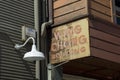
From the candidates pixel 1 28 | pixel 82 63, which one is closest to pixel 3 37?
pixel 1 28

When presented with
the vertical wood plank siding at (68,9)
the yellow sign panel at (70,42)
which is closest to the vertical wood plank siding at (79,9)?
the vertical wood plank siding at (68,9)

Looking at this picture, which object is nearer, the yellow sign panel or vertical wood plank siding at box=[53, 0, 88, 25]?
the yellow sign panel

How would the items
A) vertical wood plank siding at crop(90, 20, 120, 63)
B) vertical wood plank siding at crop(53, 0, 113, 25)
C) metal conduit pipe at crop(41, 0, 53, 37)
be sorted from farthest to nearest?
metal conduit pipe at crop(41, 0, 53, 37) → vertical wood plank siding at crop(53, 0, 113, 25) → vertical wood plank siding at crop(90, 20, 120, 63)

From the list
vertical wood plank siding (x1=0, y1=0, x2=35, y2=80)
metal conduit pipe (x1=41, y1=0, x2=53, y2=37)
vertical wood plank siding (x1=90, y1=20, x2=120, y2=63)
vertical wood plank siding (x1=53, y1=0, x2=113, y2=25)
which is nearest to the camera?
vertical wood plank siding (x1=0, y1=0, x2=35, y2=80)

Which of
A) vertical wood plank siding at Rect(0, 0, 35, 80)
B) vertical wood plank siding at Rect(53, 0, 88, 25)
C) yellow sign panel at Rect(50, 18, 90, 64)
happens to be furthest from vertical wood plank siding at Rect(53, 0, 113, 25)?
vertical wood plank siding at Rect(0, 0, 35, 80)

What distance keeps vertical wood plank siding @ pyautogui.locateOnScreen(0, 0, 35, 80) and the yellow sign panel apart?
691mm

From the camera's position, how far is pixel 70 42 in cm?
961

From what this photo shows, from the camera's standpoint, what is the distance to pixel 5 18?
953 centimetres

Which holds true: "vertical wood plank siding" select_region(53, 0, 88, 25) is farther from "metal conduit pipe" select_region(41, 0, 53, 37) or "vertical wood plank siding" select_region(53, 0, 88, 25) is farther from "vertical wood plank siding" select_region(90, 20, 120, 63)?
"vertical wood plank siding" select_region(90, 20, 120, 63)

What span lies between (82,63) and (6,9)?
235 cm

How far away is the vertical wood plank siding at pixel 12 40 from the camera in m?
9.23

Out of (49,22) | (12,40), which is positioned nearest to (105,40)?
(49,22)

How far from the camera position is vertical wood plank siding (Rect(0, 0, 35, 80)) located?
9234 millimetres

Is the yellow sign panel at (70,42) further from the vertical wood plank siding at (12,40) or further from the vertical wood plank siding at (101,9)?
the vertical wood plank siding at (12,40)
